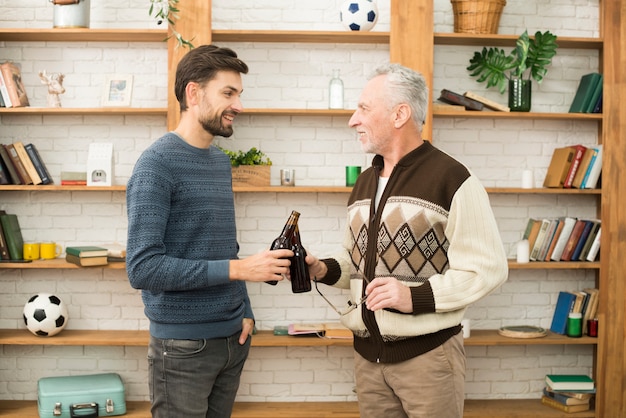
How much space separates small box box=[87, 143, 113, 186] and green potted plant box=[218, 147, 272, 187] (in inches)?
27.0

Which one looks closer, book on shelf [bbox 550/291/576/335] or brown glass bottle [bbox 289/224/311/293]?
brown glass bottle [bbox 289/224/311/293]

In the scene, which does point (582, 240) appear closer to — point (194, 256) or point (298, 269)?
point (298, 269)

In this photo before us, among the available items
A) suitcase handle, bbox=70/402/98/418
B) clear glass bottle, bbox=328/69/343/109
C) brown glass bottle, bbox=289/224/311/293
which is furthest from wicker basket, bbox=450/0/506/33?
suitcase handle, bbox=70/402/98/418

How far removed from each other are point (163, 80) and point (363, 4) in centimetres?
128

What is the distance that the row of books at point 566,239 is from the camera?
14.1 ft

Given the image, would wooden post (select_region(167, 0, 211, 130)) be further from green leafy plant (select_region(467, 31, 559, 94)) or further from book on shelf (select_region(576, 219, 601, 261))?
book on shelf (select_region(576, 219, 601, 261))

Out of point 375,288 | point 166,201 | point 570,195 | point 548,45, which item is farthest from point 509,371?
point 166,201

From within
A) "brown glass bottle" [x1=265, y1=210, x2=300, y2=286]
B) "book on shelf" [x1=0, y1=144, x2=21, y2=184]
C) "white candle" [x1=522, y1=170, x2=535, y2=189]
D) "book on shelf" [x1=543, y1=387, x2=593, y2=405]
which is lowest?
"book on shelf" [x1=543, y1=387, x2=593, y2=405]

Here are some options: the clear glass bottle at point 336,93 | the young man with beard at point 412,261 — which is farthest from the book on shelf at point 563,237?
the young man with beard at point 412,261

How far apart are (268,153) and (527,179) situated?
5.09 ft

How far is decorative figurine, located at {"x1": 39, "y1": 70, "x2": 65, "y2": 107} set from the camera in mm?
4152

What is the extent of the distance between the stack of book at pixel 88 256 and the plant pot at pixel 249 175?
2.75ft

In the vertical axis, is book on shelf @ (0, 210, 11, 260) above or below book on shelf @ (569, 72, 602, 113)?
below

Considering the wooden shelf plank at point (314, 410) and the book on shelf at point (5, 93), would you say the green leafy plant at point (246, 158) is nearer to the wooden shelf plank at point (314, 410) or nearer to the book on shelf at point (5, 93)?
the book on shelf at point (5, 93)
